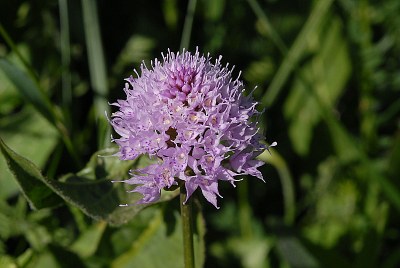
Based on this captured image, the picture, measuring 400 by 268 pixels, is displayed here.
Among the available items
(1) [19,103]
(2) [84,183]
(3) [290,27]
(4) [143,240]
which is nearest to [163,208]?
(4) [143,240]

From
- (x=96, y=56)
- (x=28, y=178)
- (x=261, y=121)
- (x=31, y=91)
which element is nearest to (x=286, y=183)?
(x=261, y=121)

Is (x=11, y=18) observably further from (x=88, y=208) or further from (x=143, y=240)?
(x=88, y=208)

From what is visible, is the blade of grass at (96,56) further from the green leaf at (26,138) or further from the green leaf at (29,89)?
the green leaf at (29,89)

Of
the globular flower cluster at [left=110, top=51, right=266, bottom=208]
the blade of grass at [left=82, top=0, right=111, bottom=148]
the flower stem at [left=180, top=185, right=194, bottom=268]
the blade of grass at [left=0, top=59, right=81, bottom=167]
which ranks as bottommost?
the flower stem at [left=180, top=185, right=194, bottom=268]

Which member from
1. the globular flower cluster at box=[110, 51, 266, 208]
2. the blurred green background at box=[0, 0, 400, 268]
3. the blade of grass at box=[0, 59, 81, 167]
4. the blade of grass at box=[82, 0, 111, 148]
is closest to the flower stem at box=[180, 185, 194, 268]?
the globular flower cluster at box=[110, 51, 266, 208]

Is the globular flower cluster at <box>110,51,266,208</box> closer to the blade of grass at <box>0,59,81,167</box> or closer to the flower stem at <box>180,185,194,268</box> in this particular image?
the flower stem at <box>180,185,194,268</box>

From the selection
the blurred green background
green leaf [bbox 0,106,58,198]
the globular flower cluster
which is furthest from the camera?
green leaf [bbox 0,106,58,198]

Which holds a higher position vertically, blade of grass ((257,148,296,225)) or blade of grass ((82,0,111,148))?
blade of grass ((82,0,111,148))

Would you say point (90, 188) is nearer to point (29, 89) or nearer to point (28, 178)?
point (28, 178)
